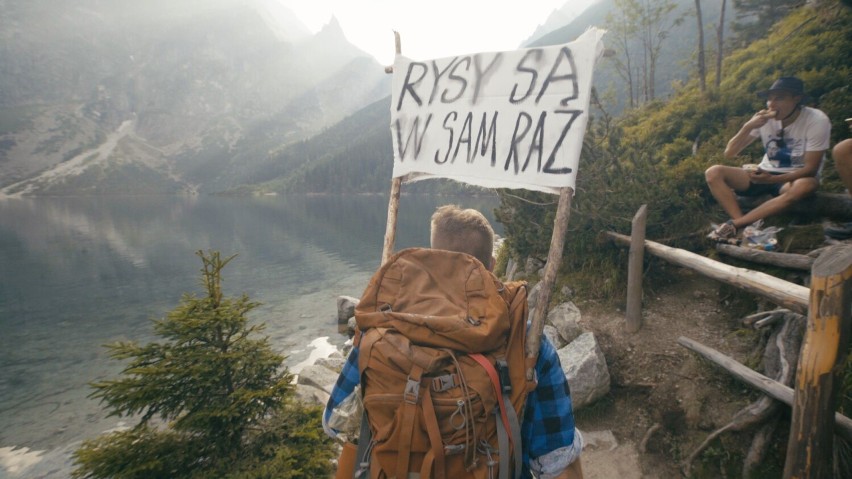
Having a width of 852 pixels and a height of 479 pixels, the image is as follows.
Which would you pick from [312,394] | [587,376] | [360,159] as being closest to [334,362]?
[312,394]

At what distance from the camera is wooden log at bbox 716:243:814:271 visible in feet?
13.7

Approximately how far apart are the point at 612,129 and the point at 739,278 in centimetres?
451

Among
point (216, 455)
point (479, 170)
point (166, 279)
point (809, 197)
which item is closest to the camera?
point (479, 170)

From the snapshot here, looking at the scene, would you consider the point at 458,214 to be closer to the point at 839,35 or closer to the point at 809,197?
the point at 809,197

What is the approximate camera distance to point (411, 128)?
3.41 m

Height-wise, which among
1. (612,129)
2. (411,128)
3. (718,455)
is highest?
(612,129)

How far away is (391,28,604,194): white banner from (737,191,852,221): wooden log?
15.8ft

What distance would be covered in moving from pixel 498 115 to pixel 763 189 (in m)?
5.13

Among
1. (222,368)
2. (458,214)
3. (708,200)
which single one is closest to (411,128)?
(458,214)

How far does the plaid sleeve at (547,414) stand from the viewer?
6.32 ft

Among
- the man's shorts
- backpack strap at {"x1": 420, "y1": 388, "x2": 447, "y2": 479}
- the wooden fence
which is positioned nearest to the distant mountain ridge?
the man's shorts

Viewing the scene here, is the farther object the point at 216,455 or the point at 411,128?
the point at 216,455

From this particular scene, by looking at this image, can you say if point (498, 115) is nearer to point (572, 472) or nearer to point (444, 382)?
point (444, 382)

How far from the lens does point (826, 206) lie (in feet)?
16.6
